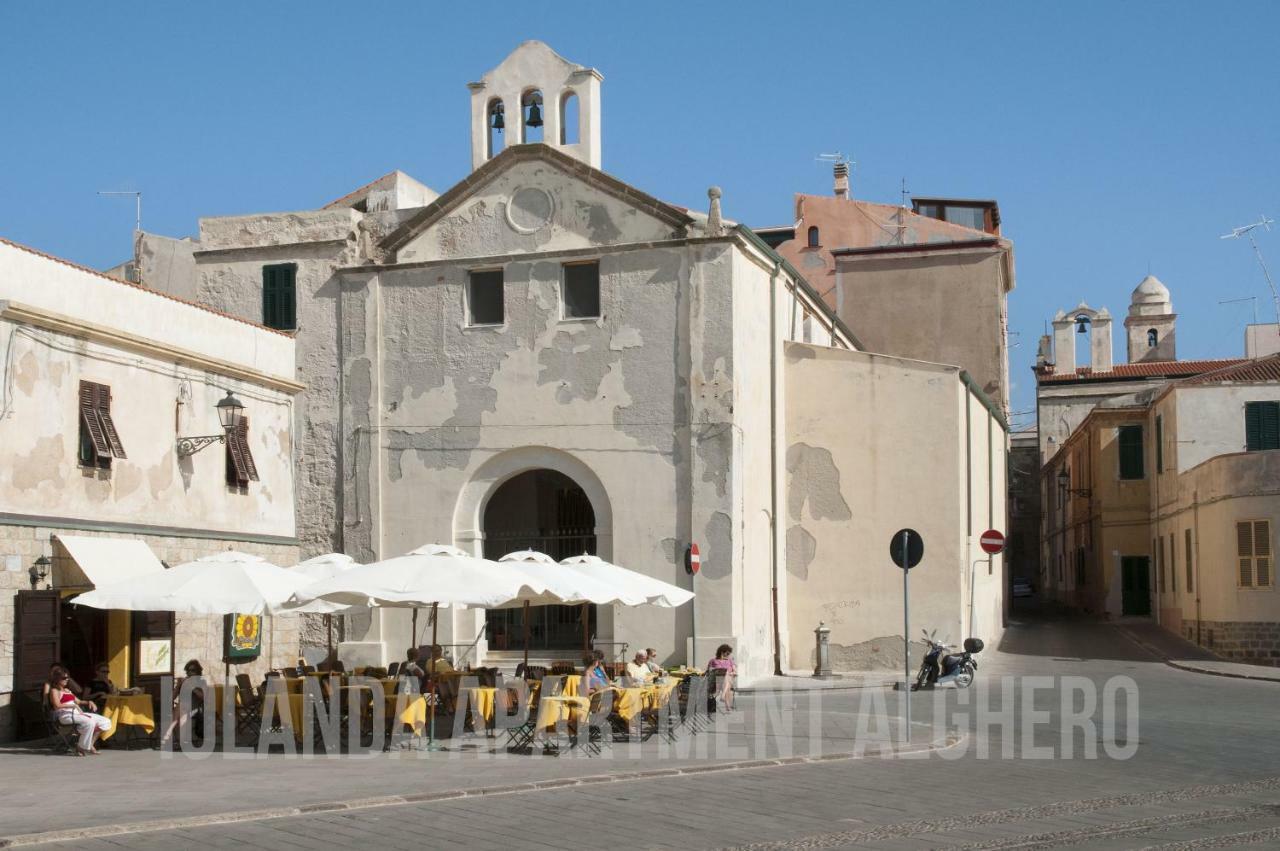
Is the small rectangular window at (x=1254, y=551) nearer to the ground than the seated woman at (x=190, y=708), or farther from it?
farther from it

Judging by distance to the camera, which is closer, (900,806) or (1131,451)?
(900,806)

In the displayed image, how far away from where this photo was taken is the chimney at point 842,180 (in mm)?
51531

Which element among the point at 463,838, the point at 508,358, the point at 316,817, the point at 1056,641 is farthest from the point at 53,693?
the point at 1056,641

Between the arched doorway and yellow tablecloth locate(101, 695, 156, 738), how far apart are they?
10491 millimetres

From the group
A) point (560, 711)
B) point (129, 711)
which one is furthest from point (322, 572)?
point (560, 711)

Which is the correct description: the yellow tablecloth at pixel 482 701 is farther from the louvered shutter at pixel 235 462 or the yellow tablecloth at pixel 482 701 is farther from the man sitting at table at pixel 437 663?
the louvered shutter at pixel 235 462

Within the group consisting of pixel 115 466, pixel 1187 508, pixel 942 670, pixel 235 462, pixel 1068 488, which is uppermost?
pixel 1068 488

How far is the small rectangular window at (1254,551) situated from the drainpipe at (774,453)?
998 cm

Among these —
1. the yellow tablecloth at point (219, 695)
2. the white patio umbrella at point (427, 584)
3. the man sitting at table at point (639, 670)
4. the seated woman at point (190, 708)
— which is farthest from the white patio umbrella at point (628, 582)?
the seated woman at point (190, 708)

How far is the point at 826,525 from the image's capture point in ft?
96.9

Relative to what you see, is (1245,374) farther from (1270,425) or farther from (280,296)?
(280,296)

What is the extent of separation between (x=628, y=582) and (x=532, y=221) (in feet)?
33.3

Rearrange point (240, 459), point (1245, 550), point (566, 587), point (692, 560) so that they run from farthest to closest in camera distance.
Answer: point (1245, 550) → point (692, 560) → point (240, 459) → point (566, 587)

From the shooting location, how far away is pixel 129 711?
17.5 metres
